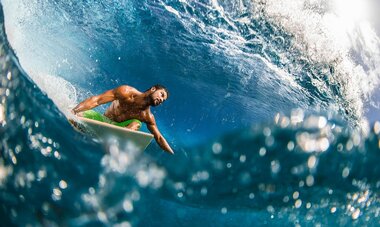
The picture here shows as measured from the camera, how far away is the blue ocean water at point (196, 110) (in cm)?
584

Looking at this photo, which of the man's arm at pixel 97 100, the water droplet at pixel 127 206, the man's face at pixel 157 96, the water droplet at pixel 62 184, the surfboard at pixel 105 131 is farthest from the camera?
the water droplet at pixel 127 206

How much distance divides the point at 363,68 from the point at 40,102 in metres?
6.00

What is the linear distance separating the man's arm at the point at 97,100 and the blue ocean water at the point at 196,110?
331 millimetres

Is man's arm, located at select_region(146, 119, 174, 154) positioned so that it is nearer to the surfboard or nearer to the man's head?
A: the man's head

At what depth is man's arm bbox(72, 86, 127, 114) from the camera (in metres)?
5.94

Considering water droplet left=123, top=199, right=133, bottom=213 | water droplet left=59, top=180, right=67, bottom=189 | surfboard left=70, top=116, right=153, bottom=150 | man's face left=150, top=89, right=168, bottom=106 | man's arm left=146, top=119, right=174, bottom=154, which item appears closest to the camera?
surfboard left=70, top=116, right=153, bottom=150

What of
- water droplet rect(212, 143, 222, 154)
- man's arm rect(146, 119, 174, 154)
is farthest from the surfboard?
water droplet rect(212, 143, 222, 154)

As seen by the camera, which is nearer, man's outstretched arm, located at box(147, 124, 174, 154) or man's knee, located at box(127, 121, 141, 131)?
man's knee, located at box(127, 121, 141, 131)

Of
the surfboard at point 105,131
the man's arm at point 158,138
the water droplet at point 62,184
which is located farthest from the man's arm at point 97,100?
the water droplet at point 62,184

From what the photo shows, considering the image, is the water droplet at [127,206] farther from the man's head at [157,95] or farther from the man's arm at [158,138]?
the man's head at [157,95]

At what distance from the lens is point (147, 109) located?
256 inches

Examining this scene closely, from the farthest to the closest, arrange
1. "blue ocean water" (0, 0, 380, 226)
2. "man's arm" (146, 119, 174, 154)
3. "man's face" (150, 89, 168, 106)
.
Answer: "man's arm" (146, 119, 174, 154) → "man's face" (150, 89, 168, 106) → "blue ocean water" (0, 0, 380, 226)

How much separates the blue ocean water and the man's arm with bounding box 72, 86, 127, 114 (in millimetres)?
331

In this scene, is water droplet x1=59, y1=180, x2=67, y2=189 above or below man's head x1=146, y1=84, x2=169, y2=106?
below
